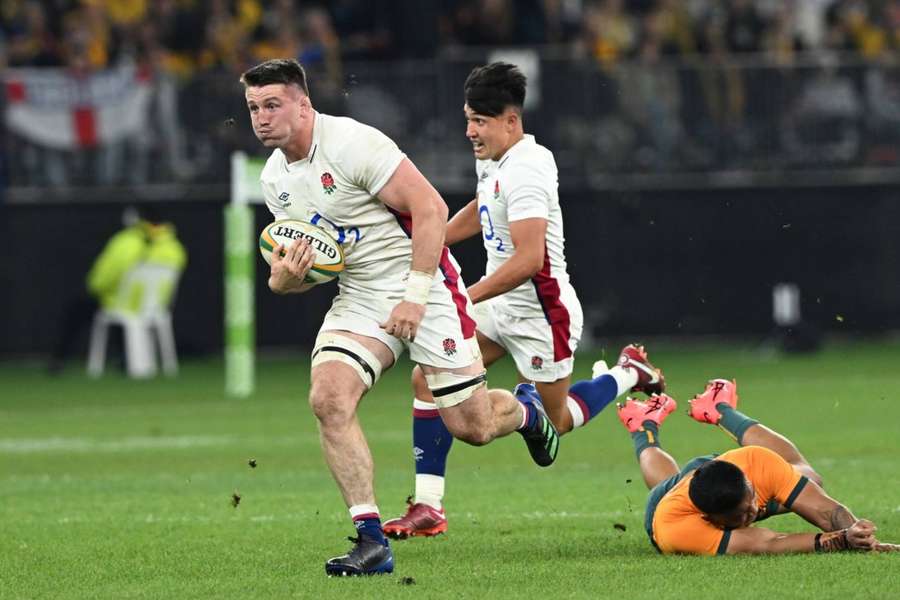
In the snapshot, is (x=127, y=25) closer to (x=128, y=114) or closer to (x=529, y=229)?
(x=128, y=114)

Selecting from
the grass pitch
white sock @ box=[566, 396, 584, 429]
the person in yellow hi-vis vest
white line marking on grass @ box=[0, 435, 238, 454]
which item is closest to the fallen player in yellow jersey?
the grass pitch

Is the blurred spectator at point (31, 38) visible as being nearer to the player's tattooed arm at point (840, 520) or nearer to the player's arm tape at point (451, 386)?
the player's arm tape at point (451, 386)

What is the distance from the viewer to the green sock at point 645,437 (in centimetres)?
955

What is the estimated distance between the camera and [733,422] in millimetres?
9336

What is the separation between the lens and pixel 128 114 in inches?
877

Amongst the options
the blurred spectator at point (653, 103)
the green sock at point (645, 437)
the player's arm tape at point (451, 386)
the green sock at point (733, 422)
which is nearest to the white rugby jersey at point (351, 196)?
the player's arm tape at point (451, 386)

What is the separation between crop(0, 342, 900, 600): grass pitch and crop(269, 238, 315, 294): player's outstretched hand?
4.07 feet

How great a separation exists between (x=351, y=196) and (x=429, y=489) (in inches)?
76.5

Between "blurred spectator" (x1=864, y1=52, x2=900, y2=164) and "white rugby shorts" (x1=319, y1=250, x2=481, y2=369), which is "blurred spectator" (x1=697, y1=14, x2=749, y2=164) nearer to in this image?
"blurred spectator" (x1=864, y1=52, x2=900, y2=164)

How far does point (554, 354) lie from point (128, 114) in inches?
520

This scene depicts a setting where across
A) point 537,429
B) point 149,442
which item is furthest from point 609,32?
point 537,429

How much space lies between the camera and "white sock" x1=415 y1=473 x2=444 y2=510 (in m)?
9.71

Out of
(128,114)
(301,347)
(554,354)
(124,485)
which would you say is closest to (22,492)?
(124,485)

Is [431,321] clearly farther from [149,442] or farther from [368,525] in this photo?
[149,442]
